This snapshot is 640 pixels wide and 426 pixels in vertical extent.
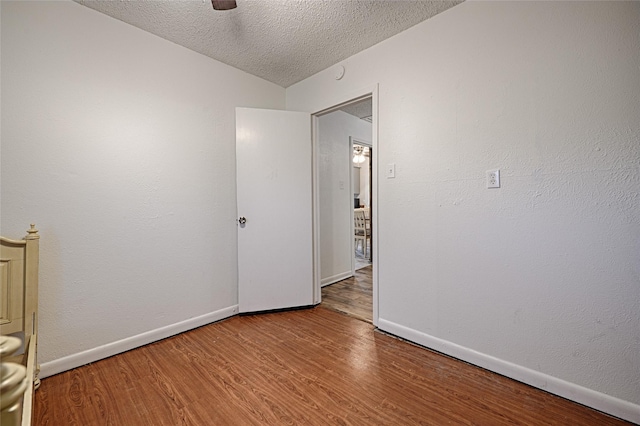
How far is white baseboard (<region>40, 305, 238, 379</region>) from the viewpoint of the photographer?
1737 mm

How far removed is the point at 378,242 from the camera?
2322 mm

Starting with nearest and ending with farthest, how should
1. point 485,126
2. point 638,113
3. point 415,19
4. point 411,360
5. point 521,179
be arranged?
point 638,113 → point 521,179 → point 485,126 → point 411,360 → point 415,19

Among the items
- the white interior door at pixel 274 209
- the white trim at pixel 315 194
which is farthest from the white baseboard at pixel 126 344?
the white trim at pixel 315 194

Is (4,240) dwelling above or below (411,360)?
above

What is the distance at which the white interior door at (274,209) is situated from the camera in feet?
8.59

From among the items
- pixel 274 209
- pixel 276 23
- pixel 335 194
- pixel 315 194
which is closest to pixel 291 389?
pixel 274 209

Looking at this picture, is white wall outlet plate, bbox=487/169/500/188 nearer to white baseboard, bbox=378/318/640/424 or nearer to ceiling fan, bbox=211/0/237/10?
white baseboard, bbox=378/318/640/424

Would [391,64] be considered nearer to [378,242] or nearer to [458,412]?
[378,242]

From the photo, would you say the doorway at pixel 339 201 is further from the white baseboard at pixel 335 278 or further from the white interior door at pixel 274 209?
the white interior door at pixel 274 209

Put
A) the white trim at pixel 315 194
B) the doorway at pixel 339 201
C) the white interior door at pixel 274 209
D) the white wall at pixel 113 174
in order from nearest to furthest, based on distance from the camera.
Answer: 1. the white wall at pixel 113 174
2. the white interior door at pixel 274 209
3. the white trim at pixel 315 194
4. the doorway at pixel 339 201

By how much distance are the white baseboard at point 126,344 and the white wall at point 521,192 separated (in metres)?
1.52

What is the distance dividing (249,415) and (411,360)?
107cm

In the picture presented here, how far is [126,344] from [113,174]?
120 cm

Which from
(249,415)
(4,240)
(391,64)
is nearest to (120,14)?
(4,240)
